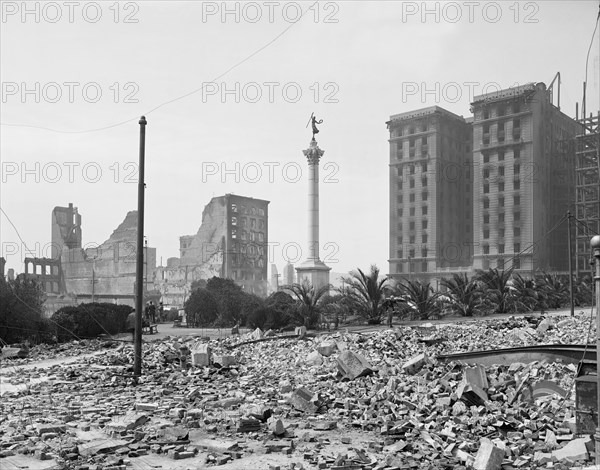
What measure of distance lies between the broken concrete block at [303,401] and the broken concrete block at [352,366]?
145cm

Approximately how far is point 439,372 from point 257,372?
13.5 feet

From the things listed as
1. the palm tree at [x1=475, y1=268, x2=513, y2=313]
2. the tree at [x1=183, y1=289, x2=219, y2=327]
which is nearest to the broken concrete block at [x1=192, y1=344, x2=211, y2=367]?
the tree at [x1=183, y1=289, x2=219, y2=327]

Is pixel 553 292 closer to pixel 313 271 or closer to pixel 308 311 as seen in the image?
pixel 308 311

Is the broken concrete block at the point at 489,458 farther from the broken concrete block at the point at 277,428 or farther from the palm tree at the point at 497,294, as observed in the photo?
the palm tree at the point at 497,294

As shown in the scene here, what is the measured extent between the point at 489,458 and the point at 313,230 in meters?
32.2

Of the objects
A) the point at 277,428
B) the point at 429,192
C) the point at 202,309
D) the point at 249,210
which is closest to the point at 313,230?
the point at 202,309

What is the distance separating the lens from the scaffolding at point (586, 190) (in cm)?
5212

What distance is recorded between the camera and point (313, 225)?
37.6 meters

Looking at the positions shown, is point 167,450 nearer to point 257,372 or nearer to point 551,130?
point 257,372

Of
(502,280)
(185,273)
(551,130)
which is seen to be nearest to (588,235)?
(551,130)

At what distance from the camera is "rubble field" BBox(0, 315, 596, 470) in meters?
6.09

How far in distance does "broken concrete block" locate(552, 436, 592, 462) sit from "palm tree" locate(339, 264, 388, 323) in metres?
15.3

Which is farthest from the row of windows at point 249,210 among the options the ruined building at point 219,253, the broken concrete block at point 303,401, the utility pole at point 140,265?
the broken concrete block at point 303,401

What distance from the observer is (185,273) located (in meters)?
61.9
